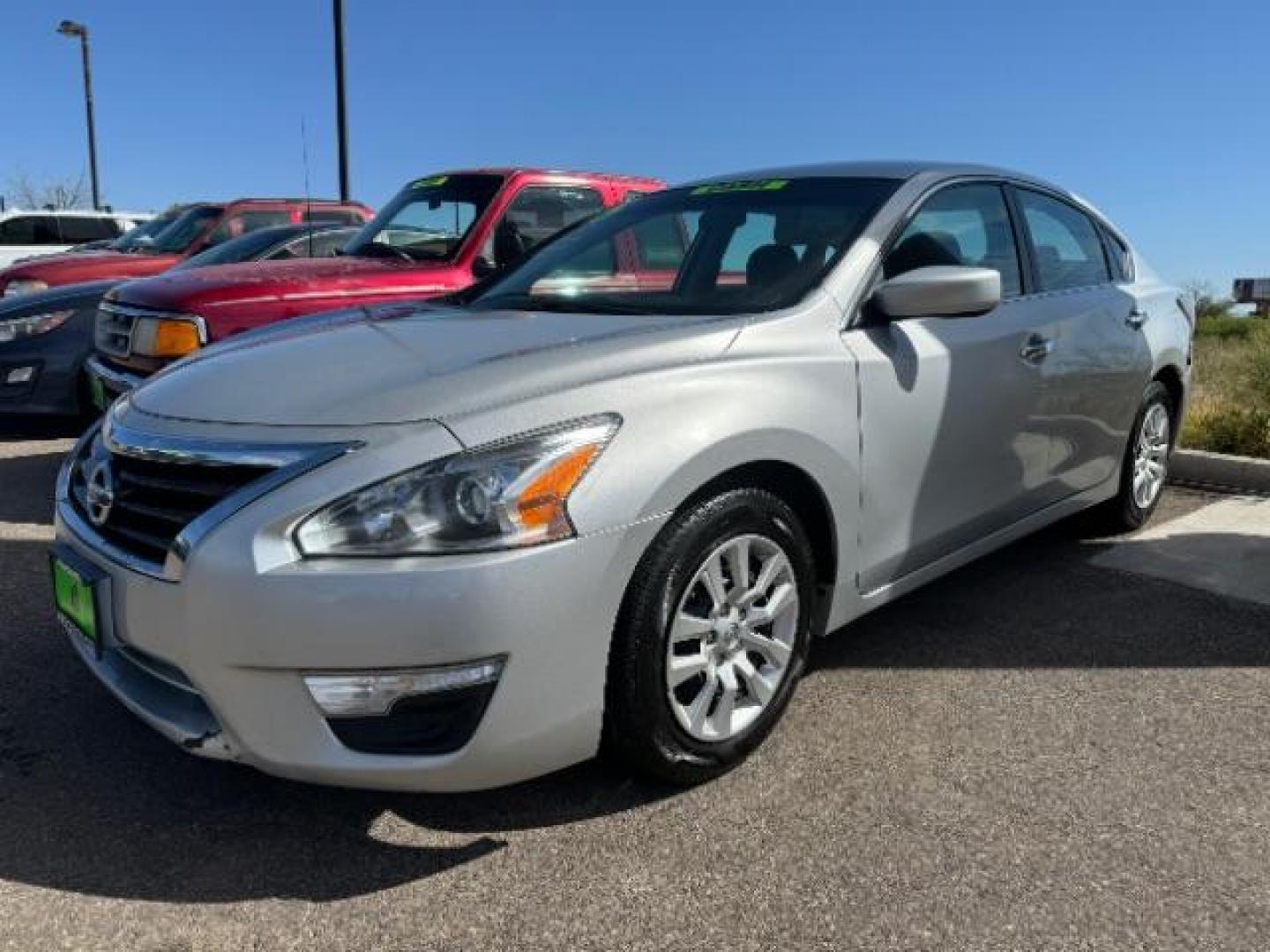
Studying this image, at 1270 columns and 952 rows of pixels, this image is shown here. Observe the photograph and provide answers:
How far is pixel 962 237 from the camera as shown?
145 inches

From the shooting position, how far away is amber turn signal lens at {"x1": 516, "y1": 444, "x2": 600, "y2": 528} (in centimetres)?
224

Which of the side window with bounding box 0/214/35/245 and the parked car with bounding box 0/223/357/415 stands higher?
the side window with bounding box 0/214/35/245

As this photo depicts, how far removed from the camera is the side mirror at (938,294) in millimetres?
3004

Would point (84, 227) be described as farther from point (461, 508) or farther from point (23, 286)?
point (461, 508)

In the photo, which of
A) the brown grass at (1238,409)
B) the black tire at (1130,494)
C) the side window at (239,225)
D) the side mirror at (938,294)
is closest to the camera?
the side mirror at (938,294)

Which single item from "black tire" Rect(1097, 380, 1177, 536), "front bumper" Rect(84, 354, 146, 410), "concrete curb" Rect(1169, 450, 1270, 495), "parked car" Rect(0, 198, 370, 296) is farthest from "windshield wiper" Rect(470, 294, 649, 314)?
"parked car" Rect(0, 198, 370, 296)

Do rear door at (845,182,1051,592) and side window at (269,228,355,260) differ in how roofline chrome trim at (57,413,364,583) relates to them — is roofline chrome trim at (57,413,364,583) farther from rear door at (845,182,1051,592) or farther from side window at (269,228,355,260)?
side window at (269,228,355,260)

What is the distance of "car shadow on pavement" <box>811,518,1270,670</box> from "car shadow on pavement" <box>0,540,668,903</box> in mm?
1310

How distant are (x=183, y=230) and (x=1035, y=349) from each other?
30.1 ft

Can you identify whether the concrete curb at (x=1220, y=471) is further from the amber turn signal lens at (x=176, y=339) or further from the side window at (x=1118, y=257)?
the amber turn signal lens at (x=176, y=339)

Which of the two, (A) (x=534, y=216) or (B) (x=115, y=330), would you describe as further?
(A) (x=534, y=216)

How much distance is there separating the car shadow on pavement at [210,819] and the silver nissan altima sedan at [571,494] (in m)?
0.26

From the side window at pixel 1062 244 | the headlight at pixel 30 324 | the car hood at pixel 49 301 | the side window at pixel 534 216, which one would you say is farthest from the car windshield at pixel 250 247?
the side window at pixel 1062 244

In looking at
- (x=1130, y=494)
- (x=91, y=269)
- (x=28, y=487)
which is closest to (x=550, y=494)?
(x=1130, y=494)
